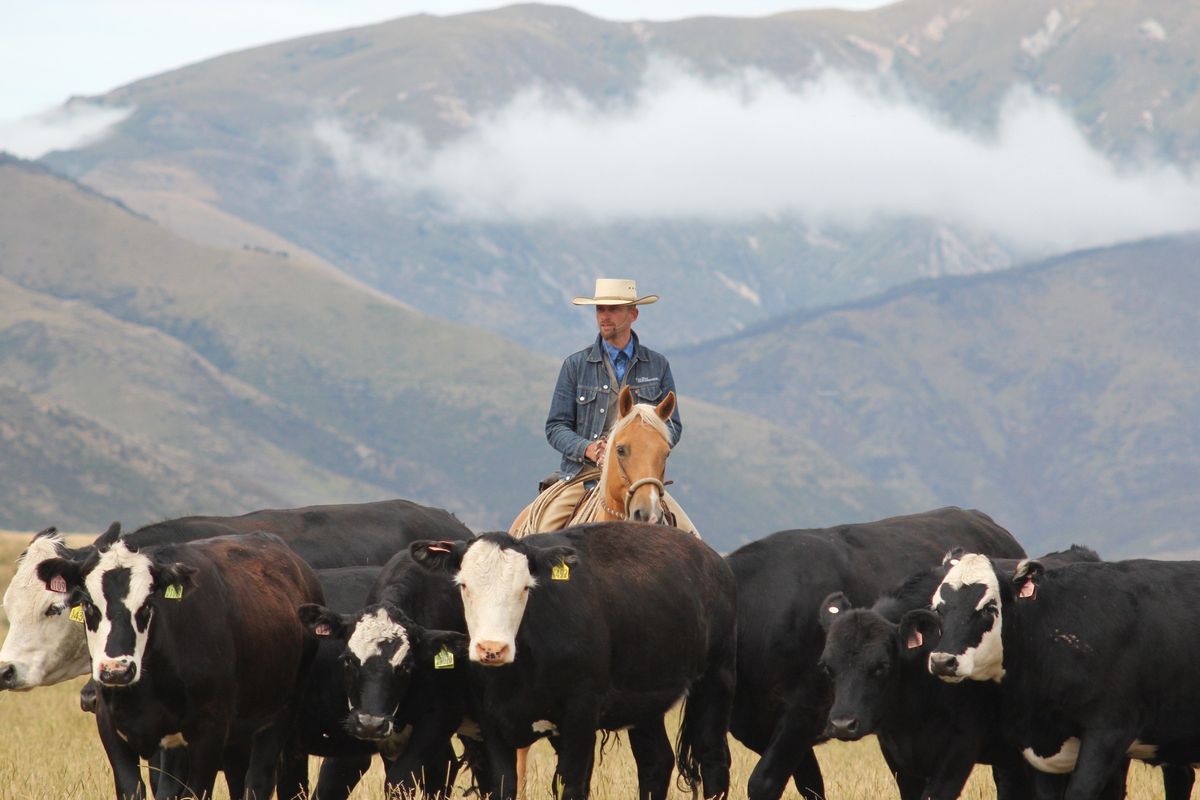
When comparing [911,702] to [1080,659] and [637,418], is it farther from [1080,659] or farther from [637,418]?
[637,418]

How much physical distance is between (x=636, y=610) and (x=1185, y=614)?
3.14 meters

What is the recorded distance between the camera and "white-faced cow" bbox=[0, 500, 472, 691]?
37.6ft

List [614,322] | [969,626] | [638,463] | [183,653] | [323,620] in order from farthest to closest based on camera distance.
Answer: [614,322] → [638,463] → [323,620] → [969,626] → [183,653]

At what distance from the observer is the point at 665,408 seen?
13.3 metres

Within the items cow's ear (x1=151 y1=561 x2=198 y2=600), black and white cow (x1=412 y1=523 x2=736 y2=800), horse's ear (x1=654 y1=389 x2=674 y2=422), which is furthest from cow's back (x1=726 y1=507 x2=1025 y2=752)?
cow's ear (x1=151 y1=561 x2=198 y2=600)

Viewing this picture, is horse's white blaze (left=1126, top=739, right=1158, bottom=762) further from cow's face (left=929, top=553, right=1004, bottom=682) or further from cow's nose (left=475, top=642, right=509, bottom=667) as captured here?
cow's nose (left=475, top=642, right=509, bottom=667)

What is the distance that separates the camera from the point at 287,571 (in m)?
11.5

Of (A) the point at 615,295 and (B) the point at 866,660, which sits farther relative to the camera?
(A) the point at 615,295

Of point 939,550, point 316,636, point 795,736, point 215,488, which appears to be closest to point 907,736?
point 795,736

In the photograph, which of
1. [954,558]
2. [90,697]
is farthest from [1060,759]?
[90,697]

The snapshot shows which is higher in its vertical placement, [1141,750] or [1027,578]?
[1027,578]

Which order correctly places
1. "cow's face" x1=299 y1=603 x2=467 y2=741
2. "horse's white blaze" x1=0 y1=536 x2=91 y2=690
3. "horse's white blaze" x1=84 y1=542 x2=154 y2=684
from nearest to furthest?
"horse's white blaze" x1=84 y1=542 x2=154 y2=684, "cow's face" x1=299 y1=603 x2=467 y2=741, "horse's white blaze" x1=0 y1=536 x2=91 y2=690

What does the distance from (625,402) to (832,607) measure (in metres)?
2.64

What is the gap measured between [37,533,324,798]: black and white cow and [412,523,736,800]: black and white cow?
109 cm
